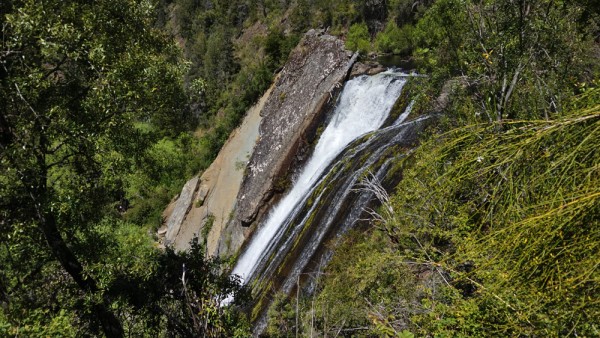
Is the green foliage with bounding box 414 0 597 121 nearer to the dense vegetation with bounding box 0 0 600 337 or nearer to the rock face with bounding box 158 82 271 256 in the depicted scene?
the dense vegetation with bounding box 0 0 600 337

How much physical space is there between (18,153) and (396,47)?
2151 centimetres

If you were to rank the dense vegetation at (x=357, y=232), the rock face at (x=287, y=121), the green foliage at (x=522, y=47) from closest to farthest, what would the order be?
the dense vegetation at (x=357, y=232) → the green foliage at (x=522, y=47) → the rock face at (x=287, y=121)

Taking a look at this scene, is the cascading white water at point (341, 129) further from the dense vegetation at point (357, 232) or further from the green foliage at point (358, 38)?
the green foliage at point (358, 38)

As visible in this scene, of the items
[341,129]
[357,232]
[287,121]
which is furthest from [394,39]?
[357,232]

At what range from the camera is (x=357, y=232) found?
1102cm

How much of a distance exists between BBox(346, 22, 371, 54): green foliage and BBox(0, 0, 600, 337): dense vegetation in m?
13.7

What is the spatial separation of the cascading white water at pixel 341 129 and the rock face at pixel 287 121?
743 millimetres

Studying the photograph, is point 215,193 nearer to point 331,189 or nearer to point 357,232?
point 331,189

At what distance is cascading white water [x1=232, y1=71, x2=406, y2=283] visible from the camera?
643 inches

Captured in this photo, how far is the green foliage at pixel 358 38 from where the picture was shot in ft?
78.6

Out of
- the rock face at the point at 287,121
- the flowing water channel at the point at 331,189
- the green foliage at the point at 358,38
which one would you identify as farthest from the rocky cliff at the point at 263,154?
the green foliage at the point at 358,38

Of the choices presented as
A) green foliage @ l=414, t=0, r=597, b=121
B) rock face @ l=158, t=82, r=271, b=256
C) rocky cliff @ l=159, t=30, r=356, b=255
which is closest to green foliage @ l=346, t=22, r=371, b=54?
rocky cliff @ l=159, t=30, r=356, b=255

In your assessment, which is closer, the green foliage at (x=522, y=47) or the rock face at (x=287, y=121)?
the green foliage at (x=522, y=47)

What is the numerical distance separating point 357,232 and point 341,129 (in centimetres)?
735
